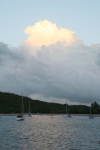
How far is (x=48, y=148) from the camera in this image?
42500 millimetres

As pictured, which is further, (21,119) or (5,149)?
(21,119)

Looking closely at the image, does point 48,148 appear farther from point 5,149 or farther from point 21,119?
point 21,119

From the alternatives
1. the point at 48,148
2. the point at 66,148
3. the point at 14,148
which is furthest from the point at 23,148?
the point at 66,148

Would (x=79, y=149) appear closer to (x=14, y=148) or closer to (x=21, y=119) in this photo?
(x=14, y=148)

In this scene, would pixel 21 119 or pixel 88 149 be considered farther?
pixel 21 119

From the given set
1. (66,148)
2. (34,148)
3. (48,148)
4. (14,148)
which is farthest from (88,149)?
(14,148)

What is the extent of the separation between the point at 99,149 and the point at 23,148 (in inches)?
606

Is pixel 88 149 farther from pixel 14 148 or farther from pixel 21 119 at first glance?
pixel 21 119

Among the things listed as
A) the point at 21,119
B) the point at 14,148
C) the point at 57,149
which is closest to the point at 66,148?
the point at 57,149

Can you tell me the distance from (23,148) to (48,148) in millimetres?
5089

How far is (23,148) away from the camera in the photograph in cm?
4222

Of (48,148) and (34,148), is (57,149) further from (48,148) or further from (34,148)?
(34,148)

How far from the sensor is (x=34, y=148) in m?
42.4

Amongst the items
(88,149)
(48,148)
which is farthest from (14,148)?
(88,149)
